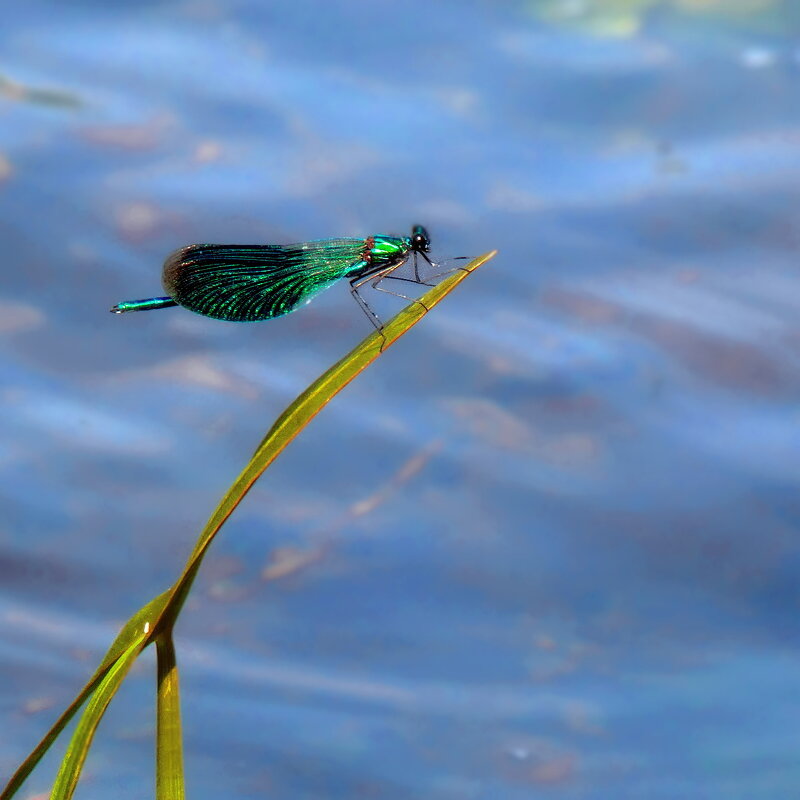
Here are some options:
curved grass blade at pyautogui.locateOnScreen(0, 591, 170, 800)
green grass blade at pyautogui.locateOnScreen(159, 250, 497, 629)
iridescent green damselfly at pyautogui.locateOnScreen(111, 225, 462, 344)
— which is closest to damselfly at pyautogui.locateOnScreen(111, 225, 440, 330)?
iridescent green damselfly at pyautogui.locateOnScreen(111, 225, 462, 344)

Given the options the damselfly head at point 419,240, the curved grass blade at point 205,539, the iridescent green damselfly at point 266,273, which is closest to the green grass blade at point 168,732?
the curved grass blade at point 205,539

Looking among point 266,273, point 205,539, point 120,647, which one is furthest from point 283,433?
point 266,273

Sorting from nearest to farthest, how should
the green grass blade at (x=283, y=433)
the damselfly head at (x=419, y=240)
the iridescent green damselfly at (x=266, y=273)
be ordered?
the green grass blade at (x=283, y=433) → the iridescent green damselfly at (x=266, y=273) → the damselfly head at (x=419, y=240)

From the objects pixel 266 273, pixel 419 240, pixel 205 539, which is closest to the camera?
pixel 205 539

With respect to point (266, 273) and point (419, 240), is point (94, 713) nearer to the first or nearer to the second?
point (266, 273)

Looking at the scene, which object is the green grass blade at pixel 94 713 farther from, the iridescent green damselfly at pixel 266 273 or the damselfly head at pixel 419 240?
the damselfly head at pixel 419 240

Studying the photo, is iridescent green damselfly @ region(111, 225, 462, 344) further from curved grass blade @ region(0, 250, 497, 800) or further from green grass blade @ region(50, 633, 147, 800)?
green grass blade @ region(50, 633, 147, 800)
